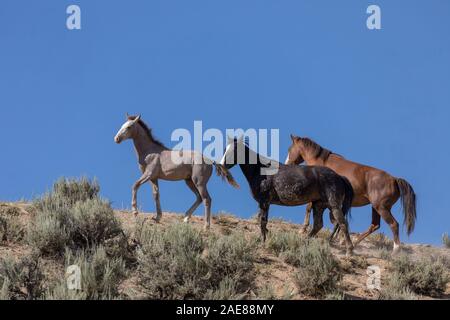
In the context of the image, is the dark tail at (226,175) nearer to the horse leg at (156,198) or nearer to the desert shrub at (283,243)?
the horse leg at (156,198)

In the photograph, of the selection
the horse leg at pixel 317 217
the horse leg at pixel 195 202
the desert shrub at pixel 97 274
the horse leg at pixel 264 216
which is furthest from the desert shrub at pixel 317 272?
the horse leg at pixel 195 202

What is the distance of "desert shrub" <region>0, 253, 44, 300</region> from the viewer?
9734 millimetres

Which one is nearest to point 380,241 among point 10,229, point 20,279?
point 10,229

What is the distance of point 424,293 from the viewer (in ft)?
40.3

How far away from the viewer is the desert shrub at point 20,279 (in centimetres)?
973

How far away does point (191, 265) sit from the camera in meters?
10.5

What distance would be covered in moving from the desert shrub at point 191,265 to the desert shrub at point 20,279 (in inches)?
63.6

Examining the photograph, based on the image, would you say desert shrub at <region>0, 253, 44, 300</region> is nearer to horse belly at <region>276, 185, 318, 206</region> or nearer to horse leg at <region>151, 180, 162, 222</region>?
horse leg at <region>151, 180, 162, 222</region>

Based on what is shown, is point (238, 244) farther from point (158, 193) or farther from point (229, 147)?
point (158, 193)

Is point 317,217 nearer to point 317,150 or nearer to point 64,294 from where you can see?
point 317,150

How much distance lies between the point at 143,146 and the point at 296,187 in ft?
13.7

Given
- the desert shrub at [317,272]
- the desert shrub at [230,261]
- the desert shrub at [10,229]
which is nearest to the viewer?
the desert shrub at [230,261]

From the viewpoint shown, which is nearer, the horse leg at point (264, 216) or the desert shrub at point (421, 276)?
the desert shrub at point (421, 276)

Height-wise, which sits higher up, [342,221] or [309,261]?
[342,221]
